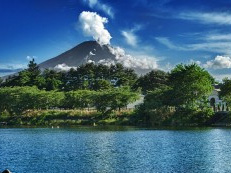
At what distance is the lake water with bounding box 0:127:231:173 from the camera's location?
2866 cm

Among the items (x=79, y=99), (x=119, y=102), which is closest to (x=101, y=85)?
(x=79, y=99)

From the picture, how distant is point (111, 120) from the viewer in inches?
3098

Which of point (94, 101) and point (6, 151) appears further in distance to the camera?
point (94, 101)

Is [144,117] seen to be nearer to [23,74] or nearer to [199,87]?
[199,87]

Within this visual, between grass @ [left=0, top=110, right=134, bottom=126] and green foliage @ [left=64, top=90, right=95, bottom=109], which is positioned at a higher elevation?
green foliage @ [left=64, top=90, right=95, bottom=109]

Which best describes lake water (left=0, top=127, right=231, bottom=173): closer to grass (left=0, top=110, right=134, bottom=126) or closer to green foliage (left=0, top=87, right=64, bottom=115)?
grass (left=0, top=110, right=134, bottom=126)

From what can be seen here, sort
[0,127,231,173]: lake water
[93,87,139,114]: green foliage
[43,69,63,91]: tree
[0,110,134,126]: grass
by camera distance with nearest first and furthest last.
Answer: [0,127,231,173]: lake water, [0,110,134,126]: grass, [93,87,139,114]: green foliage, [43,69,63,91]: tree

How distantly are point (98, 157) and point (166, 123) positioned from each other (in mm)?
39416

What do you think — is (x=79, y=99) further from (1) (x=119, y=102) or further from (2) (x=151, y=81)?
(2) (x=151, y=81)

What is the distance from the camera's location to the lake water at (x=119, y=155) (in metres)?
28.7

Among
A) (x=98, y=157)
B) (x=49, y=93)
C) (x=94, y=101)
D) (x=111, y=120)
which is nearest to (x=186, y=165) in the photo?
(x=98, y=157)

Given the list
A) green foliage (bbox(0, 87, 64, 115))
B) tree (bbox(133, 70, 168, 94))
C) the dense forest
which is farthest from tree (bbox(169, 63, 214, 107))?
tree (bbox(133, 70, 168, 94))

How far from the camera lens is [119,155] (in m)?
34.8

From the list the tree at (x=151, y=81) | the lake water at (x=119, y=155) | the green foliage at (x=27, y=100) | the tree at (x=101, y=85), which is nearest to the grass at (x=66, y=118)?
the green foliage at (x=27, y=100)
